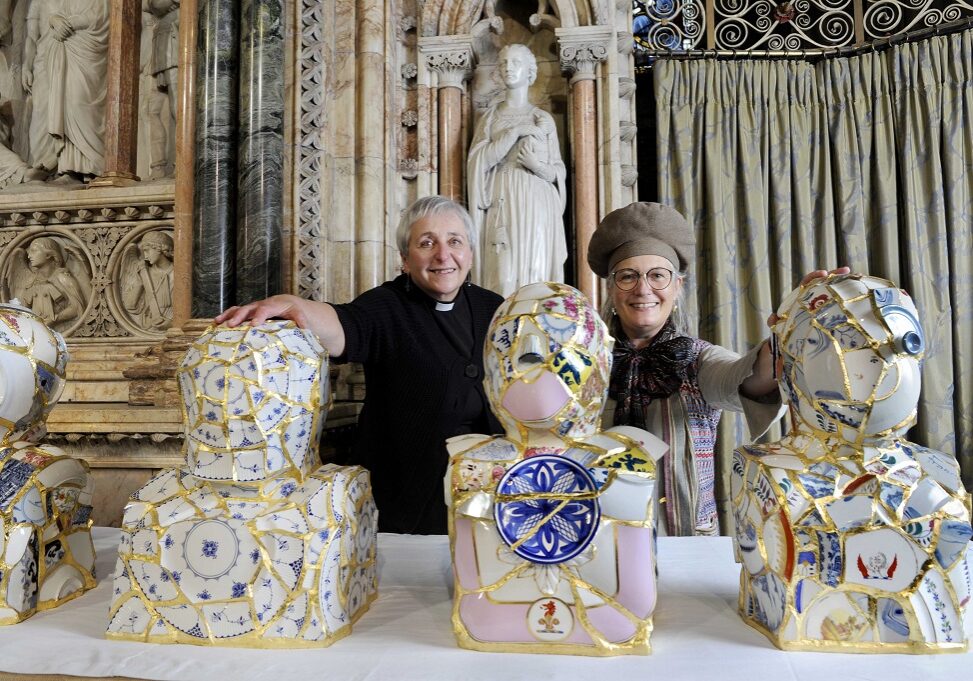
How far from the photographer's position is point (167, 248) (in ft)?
9.38

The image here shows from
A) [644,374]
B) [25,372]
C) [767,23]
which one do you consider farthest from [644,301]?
[767,23]

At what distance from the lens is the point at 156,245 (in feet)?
9.35

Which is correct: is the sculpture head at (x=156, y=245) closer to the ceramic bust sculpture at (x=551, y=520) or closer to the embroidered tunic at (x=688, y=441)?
the embroidered tunic at (x=688, y=441)

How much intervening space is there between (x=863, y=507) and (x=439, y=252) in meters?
1.18

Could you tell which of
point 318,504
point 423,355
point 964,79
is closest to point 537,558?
point 318,504

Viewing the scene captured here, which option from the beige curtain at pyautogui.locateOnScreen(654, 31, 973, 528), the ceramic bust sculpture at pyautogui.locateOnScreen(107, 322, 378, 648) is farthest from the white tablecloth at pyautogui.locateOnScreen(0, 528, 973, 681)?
the beige curtain at pyautogui.locateOnScreen(654, 31, 973, 528)

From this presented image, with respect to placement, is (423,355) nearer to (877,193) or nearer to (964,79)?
(877,193)

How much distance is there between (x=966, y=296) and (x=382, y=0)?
134 inches

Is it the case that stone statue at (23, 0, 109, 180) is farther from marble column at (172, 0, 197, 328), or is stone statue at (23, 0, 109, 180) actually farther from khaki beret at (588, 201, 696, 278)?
khaki beret at (588, 201, 696, 278)

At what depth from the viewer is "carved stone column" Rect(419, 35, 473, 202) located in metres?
3.14

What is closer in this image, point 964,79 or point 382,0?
point 382,0

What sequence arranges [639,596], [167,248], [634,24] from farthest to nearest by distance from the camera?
1. [634,24]
2. [167,248]
3. [639,596]

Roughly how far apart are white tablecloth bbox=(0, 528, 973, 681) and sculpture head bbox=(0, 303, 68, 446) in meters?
0.27

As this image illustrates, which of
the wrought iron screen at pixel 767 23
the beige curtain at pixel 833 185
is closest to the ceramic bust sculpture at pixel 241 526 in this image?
the beige curtain at pixel 833 185
